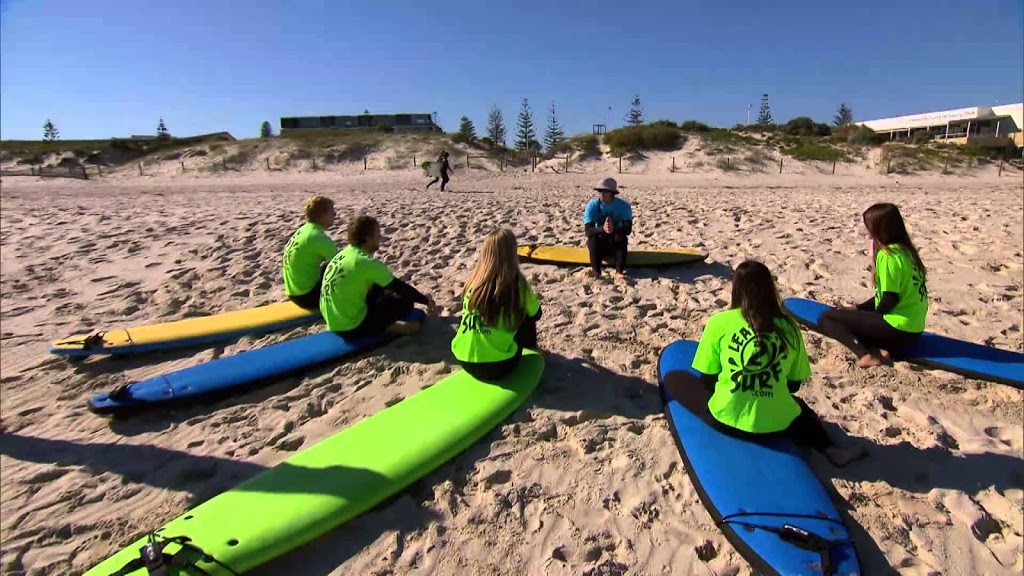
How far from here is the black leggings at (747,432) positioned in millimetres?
2744

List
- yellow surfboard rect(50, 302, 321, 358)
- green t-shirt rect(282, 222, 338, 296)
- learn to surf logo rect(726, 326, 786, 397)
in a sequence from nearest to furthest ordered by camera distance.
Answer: learn to surf logo rect(726, 326, 786, 397) → yellow surfboard rect(50, 302, 321, 358) → green t-shirt rect(282, 222, 338, 296)

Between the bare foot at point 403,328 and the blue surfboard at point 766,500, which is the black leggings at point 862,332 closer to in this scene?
the blue surfboard at point 766,500

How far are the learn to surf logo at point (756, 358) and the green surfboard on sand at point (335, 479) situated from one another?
1.29 meters

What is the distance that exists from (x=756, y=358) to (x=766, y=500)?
0.62 m

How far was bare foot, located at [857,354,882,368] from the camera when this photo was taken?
3.74 m

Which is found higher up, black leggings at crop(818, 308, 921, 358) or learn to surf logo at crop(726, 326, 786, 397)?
learn to surf logo at crop(726, 326, 786, 397)

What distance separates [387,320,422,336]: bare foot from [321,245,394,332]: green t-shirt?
290 mm

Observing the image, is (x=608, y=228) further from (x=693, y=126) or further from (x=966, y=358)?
(x=693, y=126)

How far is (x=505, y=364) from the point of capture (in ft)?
11.2

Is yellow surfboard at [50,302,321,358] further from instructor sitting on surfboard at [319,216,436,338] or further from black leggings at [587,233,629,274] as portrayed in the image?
black leggings at [587,233,629,274]

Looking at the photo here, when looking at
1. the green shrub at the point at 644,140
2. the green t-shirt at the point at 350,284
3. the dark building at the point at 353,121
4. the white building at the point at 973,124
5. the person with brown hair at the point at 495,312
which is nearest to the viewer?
the person with brown hair at the point at 495,312

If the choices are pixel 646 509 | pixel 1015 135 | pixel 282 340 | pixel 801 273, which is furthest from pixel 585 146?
pixel 1015 135

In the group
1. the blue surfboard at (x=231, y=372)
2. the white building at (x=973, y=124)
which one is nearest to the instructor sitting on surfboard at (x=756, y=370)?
the blue surfboard at (x=231, y=372)

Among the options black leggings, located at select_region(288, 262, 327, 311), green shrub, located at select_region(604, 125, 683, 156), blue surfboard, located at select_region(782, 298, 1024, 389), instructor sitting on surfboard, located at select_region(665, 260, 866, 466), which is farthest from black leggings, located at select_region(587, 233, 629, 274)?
green shrub, located at select_region(604, 125, 683, 156)
